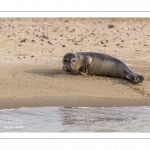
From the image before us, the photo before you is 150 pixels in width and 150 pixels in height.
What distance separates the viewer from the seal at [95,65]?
27.3 ft

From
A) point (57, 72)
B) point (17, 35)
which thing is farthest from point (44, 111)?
point (17, 35)

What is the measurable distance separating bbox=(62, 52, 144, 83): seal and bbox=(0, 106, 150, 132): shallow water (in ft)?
4.45

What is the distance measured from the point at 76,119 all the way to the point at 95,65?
214 centimetres

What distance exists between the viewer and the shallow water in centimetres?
605

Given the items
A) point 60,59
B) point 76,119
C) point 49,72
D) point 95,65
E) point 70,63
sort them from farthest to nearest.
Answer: point 60,59 → point 95,65 → point 49,72 → point 70,63 → point 76,119

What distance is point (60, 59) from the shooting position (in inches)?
377

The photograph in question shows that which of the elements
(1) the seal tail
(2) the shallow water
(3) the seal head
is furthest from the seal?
(2) the shallow water

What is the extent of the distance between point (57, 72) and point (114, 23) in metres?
6.18

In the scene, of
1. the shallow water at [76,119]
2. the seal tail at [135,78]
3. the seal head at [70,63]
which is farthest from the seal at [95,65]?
the shallow water at [76,119]

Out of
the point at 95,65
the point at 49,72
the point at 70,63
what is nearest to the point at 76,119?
the point at 70,63

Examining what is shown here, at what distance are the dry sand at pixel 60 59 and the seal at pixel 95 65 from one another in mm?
156

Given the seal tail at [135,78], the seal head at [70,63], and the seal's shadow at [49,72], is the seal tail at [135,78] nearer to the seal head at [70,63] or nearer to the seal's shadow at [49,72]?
the seal head at [70,63]

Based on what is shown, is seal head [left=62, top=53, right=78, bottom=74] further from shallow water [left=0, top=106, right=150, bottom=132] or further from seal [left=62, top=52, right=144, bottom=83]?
shallow water [left=0, top=106, right=150, bottom=132]

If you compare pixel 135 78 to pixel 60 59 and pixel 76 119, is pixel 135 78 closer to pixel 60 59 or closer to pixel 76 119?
pixel 76 119
